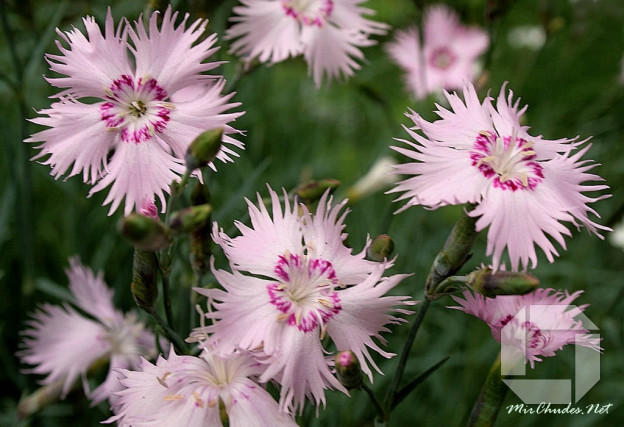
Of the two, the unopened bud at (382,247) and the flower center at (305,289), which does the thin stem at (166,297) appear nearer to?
the flower center at (305,289)

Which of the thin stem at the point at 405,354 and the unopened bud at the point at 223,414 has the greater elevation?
the thin stem at the point at 405,354

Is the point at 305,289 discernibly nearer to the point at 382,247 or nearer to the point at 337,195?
the point at 382,247

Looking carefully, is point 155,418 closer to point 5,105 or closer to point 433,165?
point 433,165

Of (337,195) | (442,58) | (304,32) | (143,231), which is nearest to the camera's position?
(143,231)

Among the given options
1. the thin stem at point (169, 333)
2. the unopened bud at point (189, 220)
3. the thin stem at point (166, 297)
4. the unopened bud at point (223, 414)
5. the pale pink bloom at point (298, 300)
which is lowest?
the unopened bud at point (223, 414)

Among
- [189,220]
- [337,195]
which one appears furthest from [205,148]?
[337,195]

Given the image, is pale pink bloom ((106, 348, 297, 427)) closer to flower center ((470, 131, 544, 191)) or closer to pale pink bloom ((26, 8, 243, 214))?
pale pink bloom ((26, 8, 243, 214))

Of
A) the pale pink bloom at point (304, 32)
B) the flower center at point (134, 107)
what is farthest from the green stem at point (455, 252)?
the pale pink bloom at point (304, 32)
